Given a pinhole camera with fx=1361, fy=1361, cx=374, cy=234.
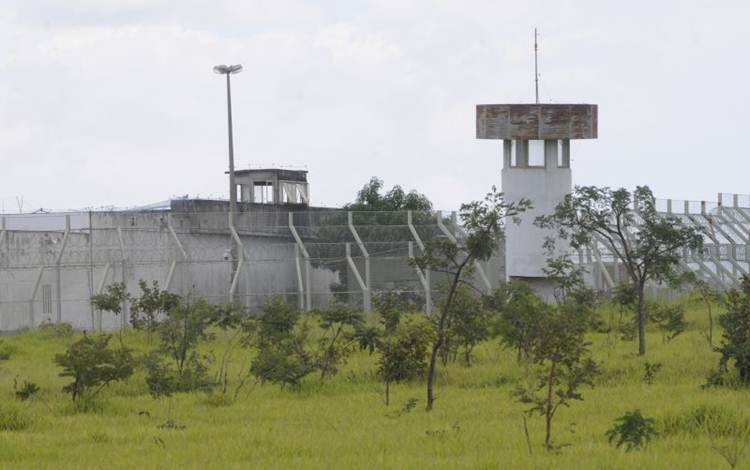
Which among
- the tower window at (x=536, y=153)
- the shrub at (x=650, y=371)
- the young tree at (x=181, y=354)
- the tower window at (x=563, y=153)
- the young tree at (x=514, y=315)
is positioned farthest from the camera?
the tower window at (x=563, y=153)

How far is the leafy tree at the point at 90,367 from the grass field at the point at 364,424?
0.33m

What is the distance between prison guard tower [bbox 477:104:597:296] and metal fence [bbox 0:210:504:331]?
227cm

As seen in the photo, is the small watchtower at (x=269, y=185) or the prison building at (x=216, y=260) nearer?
the prison building at (x=216, y=260)

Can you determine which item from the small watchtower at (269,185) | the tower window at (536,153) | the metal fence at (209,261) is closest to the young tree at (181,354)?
the metal fence at (209,261)

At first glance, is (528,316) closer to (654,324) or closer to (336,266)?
(654,324)

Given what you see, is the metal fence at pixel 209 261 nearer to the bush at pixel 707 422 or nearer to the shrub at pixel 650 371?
the shrub at pixel 650 371

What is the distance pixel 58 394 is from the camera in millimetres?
19609

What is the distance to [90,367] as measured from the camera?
1873cm

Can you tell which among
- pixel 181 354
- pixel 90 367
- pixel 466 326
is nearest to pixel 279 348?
pixel 181 354

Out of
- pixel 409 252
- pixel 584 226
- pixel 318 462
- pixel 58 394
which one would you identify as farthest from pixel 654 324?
pixel 318 462

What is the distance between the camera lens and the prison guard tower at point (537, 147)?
37000 millimetres

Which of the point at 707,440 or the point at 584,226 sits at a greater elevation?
the point at 584,226

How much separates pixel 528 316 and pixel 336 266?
20309 millimetres

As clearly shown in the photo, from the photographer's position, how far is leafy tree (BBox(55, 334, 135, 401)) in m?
18.6
